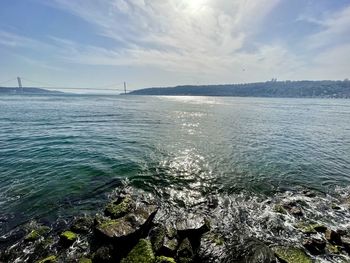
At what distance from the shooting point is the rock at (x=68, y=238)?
9.41 meters

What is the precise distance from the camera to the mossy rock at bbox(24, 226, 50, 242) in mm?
9590

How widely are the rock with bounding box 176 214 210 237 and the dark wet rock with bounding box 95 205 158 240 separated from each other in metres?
1.53

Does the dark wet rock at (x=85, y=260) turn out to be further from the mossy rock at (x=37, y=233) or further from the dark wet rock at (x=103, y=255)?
the mossy rock at (x=37, y=233)

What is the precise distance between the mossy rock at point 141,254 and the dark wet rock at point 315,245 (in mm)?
7010

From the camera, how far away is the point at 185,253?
27.9 ft

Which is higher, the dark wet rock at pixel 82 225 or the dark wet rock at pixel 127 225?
the dark wet rock at pixel 127 225

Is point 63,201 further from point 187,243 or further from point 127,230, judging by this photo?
point 187,243

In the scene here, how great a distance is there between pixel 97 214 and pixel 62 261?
3117mm

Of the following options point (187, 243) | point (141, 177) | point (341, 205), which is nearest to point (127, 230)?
point (187, 243)

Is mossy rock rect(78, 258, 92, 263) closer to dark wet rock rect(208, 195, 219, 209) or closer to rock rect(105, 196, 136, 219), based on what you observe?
rock rect(105, 196, 136, 219)

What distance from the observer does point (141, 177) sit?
16109 millimetres

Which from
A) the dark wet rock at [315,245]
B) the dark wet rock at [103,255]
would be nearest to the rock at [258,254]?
the dark wet rock at [315,245]

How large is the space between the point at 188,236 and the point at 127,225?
2.76 metres

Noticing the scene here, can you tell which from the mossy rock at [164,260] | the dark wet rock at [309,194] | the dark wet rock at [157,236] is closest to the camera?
the mossy rock at [164,260]
